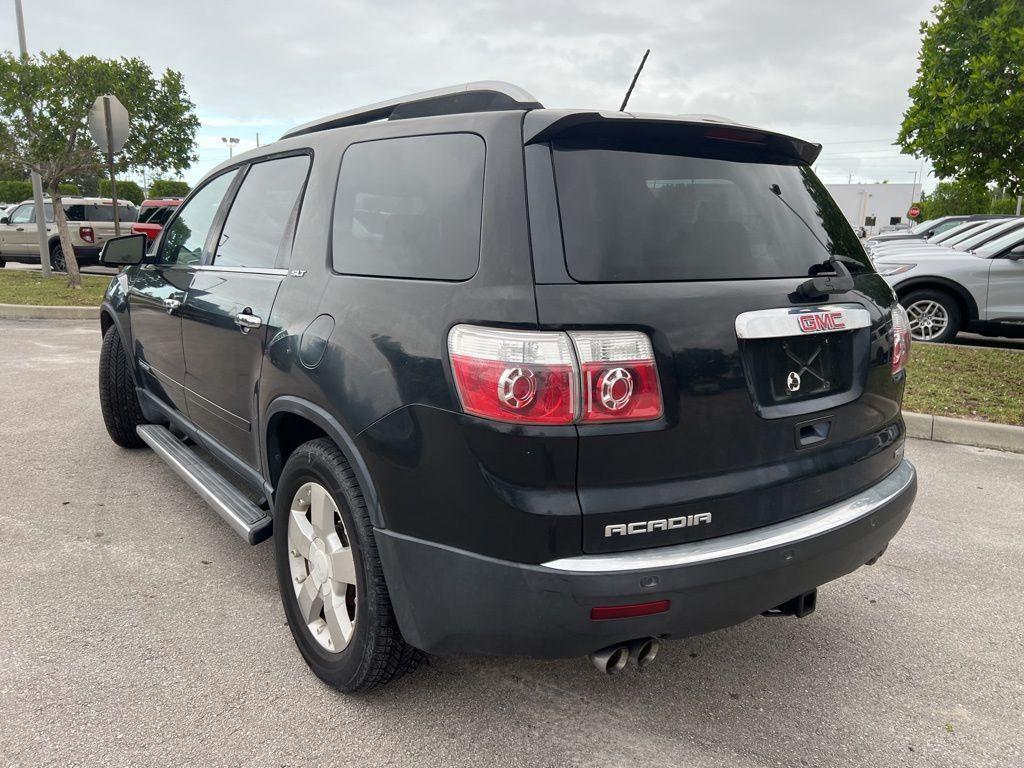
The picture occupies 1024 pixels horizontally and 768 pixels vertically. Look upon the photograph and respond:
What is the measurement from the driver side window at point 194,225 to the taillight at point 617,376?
2.38 m

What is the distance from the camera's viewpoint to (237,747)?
2254 millimetres

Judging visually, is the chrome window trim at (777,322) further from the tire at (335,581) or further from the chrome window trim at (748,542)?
the tire at (335,581)

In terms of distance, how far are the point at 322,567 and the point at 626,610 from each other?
41.5 inches

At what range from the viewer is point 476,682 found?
2611 mm

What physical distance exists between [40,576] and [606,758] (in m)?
2.47

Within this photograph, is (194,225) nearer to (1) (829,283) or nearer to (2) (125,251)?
(2) (125,251)

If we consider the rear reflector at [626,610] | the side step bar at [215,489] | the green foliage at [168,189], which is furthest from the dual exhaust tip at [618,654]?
the green foliage at [168,189]

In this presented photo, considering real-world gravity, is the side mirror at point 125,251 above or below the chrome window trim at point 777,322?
above

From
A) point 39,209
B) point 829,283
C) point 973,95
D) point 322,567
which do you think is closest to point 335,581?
point 322,567

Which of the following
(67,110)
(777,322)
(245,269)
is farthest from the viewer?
(67,110)

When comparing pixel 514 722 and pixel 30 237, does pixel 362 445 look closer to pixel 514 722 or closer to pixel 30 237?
pixel 514 722

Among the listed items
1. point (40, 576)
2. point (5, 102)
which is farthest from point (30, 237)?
point (40, 576)

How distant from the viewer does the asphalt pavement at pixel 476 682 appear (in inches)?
89.4

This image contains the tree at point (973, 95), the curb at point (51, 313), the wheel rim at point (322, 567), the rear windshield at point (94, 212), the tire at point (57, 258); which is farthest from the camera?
the rear windshield at point (94, 212)
